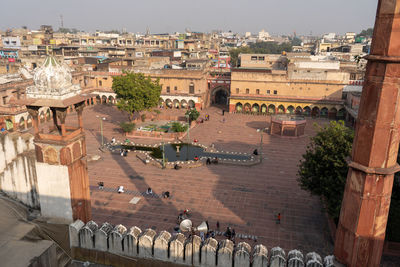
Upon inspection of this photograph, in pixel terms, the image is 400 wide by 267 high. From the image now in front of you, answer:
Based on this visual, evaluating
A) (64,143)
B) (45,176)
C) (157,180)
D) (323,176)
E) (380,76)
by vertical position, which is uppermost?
(380,76)

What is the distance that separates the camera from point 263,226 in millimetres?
17000

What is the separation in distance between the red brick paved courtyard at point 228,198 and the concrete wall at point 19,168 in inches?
320

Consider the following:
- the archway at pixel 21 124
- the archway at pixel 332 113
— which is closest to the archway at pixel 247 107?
the archway at pixel 332 113

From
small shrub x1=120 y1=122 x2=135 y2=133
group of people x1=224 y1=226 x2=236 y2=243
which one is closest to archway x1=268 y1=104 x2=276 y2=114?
small shrub x1=120 y1=122 x2=135 y2=133

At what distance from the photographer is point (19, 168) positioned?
9.32 metres

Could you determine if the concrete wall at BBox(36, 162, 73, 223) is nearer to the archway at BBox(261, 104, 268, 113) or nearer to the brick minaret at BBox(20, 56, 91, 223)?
the brick minaret at BBox(20, 56, 91, 223)

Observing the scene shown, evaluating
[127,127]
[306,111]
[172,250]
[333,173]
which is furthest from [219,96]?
[172,250]

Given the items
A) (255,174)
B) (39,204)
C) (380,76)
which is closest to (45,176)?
(39,204)

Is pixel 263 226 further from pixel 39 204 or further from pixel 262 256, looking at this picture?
pixel 39 204

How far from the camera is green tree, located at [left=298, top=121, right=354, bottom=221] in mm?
14531

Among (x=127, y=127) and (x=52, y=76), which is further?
(x=127, y=127)

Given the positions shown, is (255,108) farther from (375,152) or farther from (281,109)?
(375,152)

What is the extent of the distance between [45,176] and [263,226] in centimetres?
1193

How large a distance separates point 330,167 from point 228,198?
6781 mm
